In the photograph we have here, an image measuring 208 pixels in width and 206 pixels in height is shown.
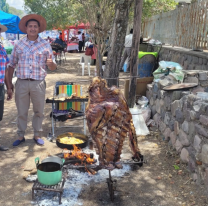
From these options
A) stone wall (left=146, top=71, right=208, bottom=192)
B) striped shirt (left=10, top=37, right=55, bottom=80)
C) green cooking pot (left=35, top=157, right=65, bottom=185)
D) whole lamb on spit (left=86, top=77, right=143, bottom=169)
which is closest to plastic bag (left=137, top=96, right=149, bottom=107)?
stone wall (left=146, top=71, right=208, bottom=192)

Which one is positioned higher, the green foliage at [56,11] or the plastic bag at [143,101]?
the green foliage at [56,11]

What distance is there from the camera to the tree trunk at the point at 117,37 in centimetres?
608

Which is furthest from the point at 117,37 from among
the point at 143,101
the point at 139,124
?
the point at 139,124

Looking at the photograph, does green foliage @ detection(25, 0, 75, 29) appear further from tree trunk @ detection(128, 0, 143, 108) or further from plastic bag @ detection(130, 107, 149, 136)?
plastic bag @ detection(130, 107, 149, 136)

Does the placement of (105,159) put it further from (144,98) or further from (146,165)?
(144,98)

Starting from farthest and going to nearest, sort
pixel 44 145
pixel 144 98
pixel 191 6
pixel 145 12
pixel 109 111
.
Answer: pixel 145 12, pixel 191 6, pixel 144 98, pixel 44 145, pixel 109 111

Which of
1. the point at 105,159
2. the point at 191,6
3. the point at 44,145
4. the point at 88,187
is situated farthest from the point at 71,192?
the point at 191,6

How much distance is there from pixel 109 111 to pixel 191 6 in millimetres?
5761

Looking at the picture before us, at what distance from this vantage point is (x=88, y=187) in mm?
3701

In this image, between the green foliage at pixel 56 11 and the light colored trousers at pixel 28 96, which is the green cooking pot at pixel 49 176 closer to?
the light colored trousers at pixel 28 96

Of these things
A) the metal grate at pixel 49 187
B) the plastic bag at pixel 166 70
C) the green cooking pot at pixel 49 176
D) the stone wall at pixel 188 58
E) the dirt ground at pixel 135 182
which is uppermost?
the stone wall at pixel 188 58

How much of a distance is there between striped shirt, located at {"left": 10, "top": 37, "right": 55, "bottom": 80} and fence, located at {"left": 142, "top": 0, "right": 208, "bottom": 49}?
4.18 metres

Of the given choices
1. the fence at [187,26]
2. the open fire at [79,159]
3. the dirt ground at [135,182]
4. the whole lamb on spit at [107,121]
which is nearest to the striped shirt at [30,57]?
the dirt ground at [135,182]

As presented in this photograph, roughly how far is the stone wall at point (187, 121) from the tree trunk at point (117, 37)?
3.59ft
